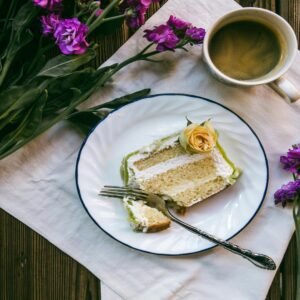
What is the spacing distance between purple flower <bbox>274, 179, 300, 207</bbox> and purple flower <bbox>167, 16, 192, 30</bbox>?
373 millimetres

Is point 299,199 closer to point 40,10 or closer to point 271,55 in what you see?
point 271,55

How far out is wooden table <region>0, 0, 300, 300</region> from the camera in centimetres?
109

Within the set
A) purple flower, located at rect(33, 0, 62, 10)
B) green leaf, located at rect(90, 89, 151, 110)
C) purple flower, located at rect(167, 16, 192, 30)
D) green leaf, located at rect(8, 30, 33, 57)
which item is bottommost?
green leaf, located at rect(90, 89, 151, 110)

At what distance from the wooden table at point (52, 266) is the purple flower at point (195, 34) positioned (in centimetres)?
12

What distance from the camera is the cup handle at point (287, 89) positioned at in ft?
3.19

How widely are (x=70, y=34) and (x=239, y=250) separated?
1.68ft

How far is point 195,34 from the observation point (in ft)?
3.33

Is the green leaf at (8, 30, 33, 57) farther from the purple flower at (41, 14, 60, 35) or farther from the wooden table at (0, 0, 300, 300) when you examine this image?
the wooden table at (0, 0, 300, 300)

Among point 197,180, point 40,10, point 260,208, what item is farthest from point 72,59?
point 260,208

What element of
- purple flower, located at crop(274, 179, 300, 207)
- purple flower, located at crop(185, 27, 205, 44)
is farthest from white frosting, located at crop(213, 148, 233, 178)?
purple flower, located at crop(185, 27, 205, 44)

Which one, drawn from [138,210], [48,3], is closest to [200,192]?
[138,210]

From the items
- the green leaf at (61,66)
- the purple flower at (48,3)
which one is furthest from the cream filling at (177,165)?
the purple flower at (48,3)

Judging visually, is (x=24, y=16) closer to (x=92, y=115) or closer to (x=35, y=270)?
(x=92, y=115)

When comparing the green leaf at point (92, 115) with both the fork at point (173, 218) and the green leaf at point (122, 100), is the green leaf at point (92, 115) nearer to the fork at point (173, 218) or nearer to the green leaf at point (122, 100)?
the green leaf at point (122, 100)
